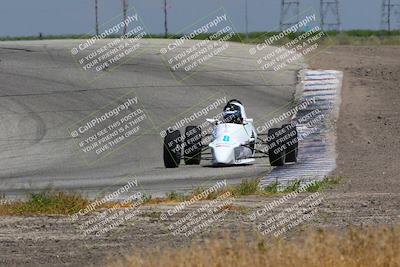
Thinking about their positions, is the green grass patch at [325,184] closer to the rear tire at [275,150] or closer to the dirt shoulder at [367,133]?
the dirt shoulder at [367,133]

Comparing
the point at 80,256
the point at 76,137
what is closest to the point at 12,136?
the point at 76,137

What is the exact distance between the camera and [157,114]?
3788 cm

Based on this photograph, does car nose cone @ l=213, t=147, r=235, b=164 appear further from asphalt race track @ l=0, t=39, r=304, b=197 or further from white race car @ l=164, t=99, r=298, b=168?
asphalt race track @ l=0, t=39, r=304, b=197

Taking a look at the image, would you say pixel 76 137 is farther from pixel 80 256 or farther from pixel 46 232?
pixel 80 256

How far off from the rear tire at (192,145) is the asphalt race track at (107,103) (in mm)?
287

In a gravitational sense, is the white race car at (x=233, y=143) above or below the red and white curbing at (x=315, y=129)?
above

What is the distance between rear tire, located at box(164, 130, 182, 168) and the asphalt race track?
0.85 ft

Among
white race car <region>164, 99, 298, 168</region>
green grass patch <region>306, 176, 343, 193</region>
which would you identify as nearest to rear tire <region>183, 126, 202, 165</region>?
white race car <region>164, 99, 298, 168</region>

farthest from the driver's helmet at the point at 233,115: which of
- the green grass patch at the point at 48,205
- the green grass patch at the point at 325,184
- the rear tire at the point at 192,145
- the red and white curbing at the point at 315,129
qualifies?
the green grass patch at the point at 48,205

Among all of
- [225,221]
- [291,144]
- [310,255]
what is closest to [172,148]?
[291,144]

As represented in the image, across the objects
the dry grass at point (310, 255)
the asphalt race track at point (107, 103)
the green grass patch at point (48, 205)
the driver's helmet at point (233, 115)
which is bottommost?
the asphalt race track at point (107, 103)

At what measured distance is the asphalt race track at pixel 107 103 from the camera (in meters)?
25.3

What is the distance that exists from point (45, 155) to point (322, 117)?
34.3 feet

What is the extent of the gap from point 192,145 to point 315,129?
325 inches
